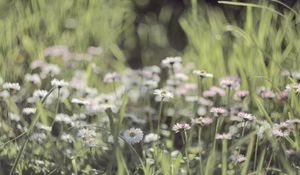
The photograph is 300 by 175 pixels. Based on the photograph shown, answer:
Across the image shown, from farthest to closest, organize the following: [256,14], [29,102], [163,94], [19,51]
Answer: [256,14] → [19,51] → [29,102] → [163,94]

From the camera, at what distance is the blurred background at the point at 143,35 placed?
2660mm

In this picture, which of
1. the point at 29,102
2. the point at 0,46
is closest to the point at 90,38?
the point at 0,46

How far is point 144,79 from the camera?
2574 millimetres

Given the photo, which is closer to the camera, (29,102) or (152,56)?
(29,102)

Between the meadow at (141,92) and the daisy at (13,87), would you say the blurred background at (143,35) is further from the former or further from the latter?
the daisy at (13,87)

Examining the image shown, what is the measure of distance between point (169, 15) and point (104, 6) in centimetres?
71

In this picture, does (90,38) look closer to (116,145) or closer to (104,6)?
(104,6)

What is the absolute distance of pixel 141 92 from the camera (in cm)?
271

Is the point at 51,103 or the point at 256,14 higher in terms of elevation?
the point at 256,14

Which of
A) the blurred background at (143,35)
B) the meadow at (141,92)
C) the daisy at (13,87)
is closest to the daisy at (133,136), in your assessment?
the meadow at (141,92)

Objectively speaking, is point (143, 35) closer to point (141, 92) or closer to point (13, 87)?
point (141, 92)

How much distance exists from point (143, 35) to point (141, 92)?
1.07 m

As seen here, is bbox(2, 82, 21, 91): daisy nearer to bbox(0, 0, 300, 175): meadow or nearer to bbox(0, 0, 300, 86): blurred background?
bbox(0, 0, 300, 175): meadow

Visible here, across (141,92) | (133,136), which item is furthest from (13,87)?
(141,92)
